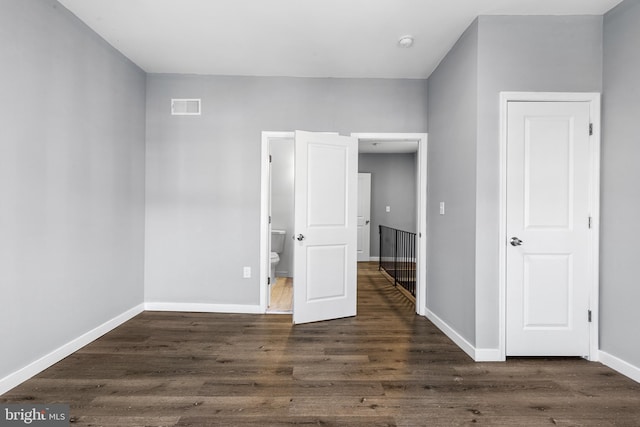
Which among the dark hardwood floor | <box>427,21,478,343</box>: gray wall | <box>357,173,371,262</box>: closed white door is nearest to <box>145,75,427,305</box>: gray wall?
the dark hardwood floor

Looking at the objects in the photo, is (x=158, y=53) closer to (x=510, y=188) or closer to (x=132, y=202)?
(x=132, y=202)

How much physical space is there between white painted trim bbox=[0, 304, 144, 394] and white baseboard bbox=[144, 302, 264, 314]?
9.9 inches

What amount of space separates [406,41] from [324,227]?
6.32ft

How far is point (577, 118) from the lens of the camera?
8.10 ft

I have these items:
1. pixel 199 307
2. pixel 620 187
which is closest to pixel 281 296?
pixel 199 307

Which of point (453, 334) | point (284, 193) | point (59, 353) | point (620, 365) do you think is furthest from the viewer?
point (284, 193)

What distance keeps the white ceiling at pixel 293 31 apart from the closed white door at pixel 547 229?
2.75 ft

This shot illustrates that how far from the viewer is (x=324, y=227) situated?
3.41 m

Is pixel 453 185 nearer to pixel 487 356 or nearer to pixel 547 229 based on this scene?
pixel 547 229

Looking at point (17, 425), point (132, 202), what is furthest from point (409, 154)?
point (17, 425)

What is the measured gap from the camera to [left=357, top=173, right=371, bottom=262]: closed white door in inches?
292

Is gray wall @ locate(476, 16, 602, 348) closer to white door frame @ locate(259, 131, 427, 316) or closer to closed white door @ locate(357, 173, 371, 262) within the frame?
white door frame @ locate(259, 131, 427, 316)

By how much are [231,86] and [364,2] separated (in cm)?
184

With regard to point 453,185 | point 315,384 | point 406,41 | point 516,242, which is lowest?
point 315,384
